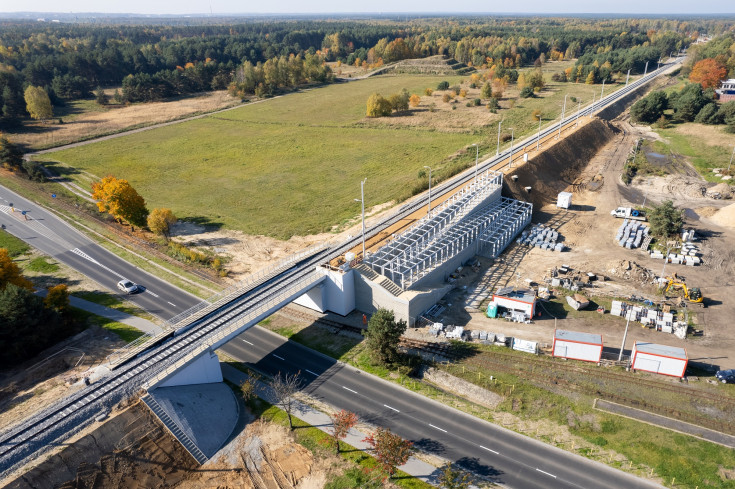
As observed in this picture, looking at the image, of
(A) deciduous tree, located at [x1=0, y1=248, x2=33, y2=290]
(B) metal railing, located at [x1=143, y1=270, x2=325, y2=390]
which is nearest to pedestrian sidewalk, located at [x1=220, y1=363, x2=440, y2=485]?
(B) metal railing, located at [x1=143, y1=270, x2=325, y2=390]

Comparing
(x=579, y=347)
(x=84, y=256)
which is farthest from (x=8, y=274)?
(x=579, y=347)

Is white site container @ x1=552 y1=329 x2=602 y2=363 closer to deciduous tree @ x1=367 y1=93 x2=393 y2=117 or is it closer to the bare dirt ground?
deciduous tree @ x1=367 y1=93 x2=393 y2=117

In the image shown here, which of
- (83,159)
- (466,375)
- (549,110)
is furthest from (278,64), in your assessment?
(466,375)

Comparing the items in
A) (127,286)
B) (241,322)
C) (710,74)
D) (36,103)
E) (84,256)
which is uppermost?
(710,74)

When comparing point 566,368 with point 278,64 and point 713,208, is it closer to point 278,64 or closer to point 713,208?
point 713,208

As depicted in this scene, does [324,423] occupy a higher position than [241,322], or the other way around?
[241,322]

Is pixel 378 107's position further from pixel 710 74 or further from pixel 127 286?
pixel 710 74
